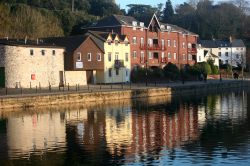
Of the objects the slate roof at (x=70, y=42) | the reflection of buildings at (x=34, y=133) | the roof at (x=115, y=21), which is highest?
the roof at (x=115, y=21)

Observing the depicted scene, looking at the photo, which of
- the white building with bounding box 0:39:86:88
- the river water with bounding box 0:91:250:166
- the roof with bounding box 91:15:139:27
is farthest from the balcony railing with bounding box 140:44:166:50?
the river water with bounding box 0:91:250:166

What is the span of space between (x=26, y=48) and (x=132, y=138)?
4048cm

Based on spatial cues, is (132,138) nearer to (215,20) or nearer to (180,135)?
(180,135)

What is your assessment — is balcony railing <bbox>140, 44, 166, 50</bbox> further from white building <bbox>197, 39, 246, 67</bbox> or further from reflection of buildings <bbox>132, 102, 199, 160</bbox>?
white building <bbox>197, 39, 246, 67</bbox>

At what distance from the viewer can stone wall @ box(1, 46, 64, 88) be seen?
67.1 meters

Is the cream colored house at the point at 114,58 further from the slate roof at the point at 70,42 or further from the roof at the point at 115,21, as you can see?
the slate roof at the point at 70,42

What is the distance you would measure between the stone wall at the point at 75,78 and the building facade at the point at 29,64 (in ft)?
4.82

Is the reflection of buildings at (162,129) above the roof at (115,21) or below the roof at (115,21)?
below

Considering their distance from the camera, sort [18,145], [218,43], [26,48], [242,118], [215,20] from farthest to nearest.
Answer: [215,20]
[218,43]
[26,48]
[242,118]
[18,145]

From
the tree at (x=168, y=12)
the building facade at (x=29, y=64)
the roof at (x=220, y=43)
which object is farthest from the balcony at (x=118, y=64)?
the tree at (x=168, y=12)

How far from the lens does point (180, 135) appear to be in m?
32.1

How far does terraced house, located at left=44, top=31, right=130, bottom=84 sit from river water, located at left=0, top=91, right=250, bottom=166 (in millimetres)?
26324

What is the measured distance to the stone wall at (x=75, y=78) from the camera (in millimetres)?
76188

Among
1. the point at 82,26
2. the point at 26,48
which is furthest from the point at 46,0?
the point at 26,48
